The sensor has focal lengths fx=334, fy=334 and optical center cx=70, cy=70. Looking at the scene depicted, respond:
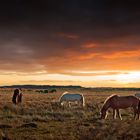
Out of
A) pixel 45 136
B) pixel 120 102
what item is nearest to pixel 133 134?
pixel 45 136

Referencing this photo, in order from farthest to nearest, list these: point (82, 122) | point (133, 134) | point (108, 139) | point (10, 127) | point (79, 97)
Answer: point (79, 97)
point (82, 122)
point (10, 127)
point (133, 134)
point (108, 139)

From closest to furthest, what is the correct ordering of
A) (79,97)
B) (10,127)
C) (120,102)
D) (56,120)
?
(10,127), (56,120), (120,102), (79,97)

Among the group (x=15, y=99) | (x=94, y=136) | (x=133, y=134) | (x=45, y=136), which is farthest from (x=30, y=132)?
(x=15, y=99)

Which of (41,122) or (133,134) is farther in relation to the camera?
(41,122)

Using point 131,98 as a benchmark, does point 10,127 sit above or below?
below

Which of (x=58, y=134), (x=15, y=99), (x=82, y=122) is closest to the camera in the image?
(x=58, y=134)

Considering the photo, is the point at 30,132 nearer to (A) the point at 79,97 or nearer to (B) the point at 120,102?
(B) the point at 120,102

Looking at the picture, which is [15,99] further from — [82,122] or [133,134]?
[133,134]

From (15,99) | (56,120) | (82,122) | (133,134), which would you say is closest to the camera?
(133,134)

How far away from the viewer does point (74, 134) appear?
14.6 metres

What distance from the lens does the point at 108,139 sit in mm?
12773

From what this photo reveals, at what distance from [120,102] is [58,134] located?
804cm

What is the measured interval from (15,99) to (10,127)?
16632 mm

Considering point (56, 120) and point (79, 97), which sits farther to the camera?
point (79, 97)
